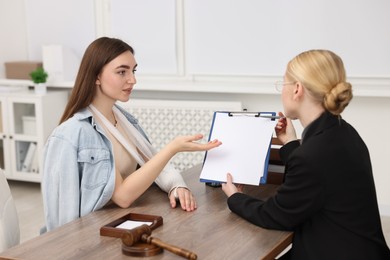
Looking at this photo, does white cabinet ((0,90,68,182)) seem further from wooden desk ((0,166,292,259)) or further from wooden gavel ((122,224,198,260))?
wooden gavel ((122,224,198,260))

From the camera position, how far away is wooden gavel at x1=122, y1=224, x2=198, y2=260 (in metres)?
1.60

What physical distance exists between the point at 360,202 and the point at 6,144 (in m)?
3.71

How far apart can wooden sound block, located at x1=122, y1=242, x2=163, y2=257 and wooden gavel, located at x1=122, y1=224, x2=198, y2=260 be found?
1 cm

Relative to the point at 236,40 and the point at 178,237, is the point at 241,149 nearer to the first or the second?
the point at 178,237

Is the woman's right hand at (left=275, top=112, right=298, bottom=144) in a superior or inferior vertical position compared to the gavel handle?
superior

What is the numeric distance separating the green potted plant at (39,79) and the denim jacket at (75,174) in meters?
2.67

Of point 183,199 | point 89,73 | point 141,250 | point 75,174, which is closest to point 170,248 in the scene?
point 141,250

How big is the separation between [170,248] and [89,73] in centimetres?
88

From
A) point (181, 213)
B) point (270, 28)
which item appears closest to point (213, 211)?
point (181, 213)

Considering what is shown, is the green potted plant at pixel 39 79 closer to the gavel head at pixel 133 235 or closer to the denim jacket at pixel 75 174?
the denim jacket at pixel 75 174

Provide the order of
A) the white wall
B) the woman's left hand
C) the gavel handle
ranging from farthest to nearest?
the white wall
the woman's left hand
the gavel handle

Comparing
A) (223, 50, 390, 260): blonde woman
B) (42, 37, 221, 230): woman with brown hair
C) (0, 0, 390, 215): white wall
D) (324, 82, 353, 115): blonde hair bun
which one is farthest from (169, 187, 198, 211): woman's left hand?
(0, 0, 390, 215): white wall

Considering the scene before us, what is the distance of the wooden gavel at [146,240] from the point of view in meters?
1.60

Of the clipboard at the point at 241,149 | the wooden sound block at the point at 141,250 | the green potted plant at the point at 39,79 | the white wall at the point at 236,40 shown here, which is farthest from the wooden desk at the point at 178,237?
the green potted plant at the point at 39,79
